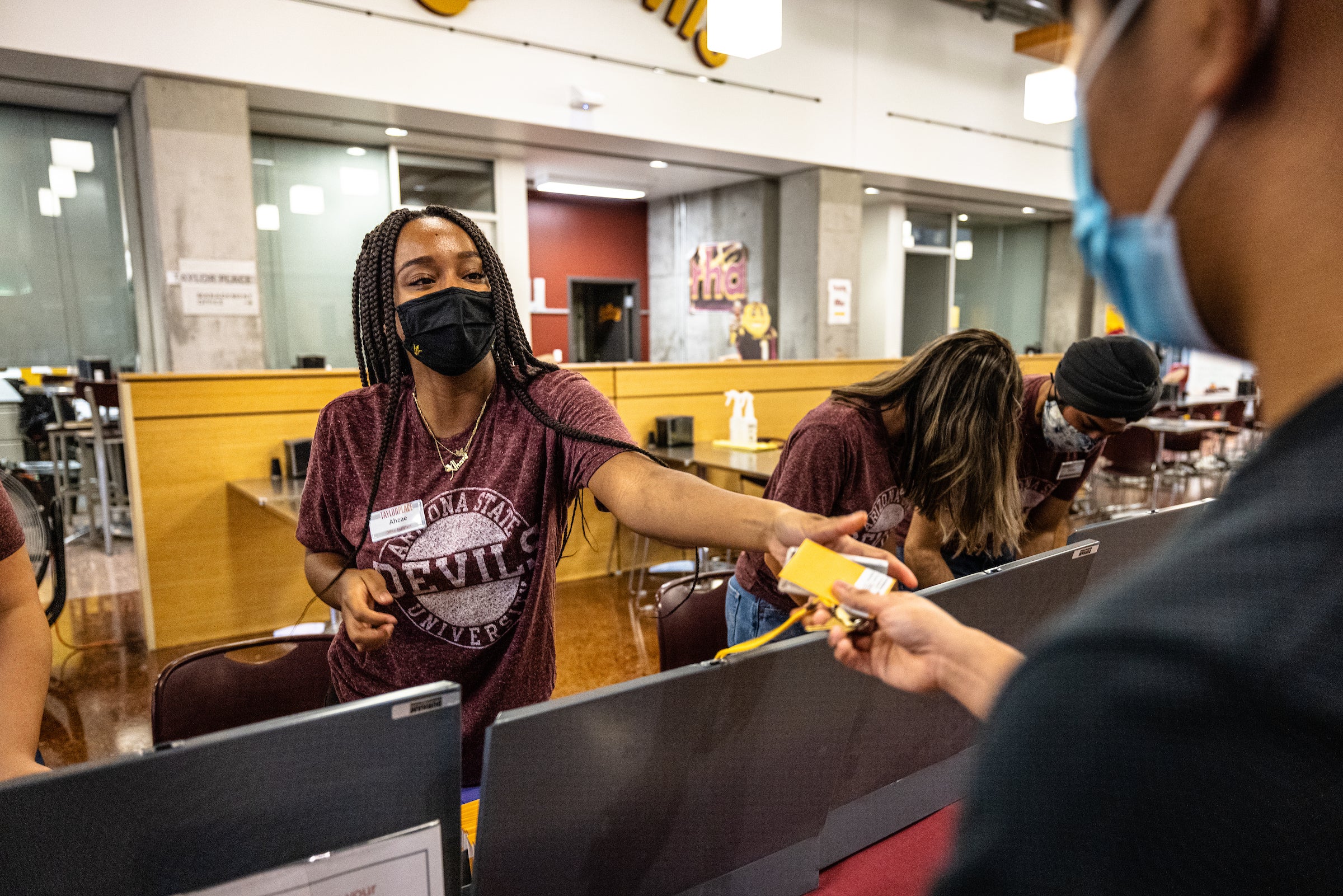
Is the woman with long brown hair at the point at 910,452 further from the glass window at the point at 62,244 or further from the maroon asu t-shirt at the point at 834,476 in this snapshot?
the glass window at the point at 62,244

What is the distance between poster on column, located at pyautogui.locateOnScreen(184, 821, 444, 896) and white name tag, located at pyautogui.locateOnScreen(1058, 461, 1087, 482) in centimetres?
203

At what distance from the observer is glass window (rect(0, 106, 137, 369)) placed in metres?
5.65

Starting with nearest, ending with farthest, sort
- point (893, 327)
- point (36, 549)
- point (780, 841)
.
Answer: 1. point (780, 841)
2. point (36, 549)
3. point (893, 327)

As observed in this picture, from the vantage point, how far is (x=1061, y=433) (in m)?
2.12

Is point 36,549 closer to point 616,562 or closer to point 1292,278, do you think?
point 616,562

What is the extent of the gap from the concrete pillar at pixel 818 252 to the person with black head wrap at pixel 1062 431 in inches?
232

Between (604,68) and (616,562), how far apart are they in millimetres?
4090

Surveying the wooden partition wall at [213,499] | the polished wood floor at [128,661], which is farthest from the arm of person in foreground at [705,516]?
the wooden partition wall at [213,499]

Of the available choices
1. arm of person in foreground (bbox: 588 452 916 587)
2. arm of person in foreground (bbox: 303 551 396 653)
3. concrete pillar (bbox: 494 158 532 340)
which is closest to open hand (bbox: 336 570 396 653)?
arm of person in foreground (bbox: 303 551 396 653)

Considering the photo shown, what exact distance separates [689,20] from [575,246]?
4.22m

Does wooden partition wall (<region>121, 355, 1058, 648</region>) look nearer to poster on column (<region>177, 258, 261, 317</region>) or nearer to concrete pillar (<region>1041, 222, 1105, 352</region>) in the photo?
poster on column (<region>177, 258, 261, 317</region>)

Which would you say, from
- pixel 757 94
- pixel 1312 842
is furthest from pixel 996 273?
pixel 1312 842

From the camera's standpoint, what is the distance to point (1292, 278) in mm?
357

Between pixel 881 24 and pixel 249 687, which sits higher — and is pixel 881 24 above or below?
above
